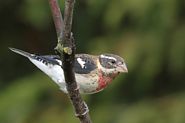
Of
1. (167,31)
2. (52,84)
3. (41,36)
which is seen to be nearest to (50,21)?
(41,36)

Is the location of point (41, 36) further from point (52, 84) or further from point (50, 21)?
point (52, 84)

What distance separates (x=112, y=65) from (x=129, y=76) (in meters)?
2.32

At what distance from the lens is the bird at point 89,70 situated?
4.37m

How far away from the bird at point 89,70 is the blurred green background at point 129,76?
188 centimetres

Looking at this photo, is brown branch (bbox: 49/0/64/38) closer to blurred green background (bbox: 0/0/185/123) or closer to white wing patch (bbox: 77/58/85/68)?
white wing patch (bbox: 77/58/85/68)

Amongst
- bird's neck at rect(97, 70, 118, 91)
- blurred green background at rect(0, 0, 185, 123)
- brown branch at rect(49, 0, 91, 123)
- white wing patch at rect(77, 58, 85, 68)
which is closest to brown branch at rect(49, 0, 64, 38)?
brown branch at rect(49, 0, 91, 123)

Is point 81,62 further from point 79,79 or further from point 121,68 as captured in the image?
point 121,68

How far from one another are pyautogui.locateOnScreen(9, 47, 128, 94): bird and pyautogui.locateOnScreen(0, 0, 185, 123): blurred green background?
1.88 meters

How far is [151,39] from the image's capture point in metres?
6.69

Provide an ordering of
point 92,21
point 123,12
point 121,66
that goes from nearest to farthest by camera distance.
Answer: point 121,66 → point 123,12 → point 92,21

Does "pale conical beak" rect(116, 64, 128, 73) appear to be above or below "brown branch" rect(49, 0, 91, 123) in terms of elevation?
below

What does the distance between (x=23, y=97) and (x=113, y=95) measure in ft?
2.64

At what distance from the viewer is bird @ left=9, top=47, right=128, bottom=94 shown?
14.3ft

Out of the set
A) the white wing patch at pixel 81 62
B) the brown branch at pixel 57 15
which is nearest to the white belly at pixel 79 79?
the white wing patch at pixel 81 62
